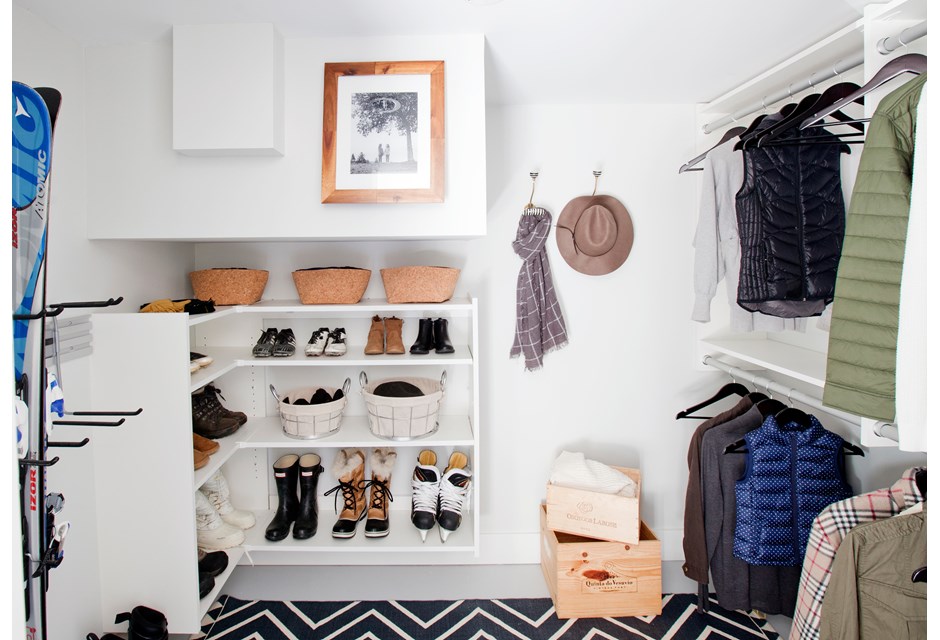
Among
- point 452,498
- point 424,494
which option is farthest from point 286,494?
point 452,498

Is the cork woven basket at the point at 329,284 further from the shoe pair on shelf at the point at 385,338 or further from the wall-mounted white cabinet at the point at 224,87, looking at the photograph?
the wall-mounted white cabinet at the point at 224,87

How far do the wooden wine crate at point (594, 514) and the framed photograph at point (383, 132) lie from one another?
4.20 feet

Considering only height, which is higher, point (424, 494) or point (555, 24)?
point (555, 24)

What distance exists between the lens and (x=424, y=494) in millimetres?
2299

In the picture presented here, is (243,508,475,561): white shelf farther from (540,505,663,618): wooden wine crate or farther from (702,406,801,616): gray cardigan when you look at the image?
(702,406,801,616): gray cardigan

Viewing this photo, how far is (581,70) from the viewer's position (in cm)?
207

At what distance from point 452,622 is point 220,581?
847mm

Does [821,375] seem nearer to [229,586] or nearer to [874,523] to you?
[874,523]

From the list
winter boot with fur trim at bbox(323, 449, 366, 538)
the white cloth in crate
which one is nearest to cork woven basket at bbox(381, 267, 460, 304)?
winter boot with fur trim at bbox(323, 449, 366, 538)

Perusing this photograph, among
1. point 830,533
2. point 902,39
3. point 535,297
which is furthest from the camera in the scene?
point 535,297

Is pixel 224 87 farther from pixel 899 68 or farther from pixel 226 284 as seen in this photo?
pixel 899 68

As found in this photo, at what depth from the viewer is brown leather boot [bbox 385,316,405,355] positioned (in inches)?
90.3

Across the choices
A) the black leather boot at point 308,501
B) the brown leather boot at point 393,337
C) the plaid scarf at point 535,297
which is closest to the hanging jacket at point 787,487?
the plaid scarf at point 535,297

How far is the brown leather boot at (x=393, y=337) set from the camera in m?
2.29
